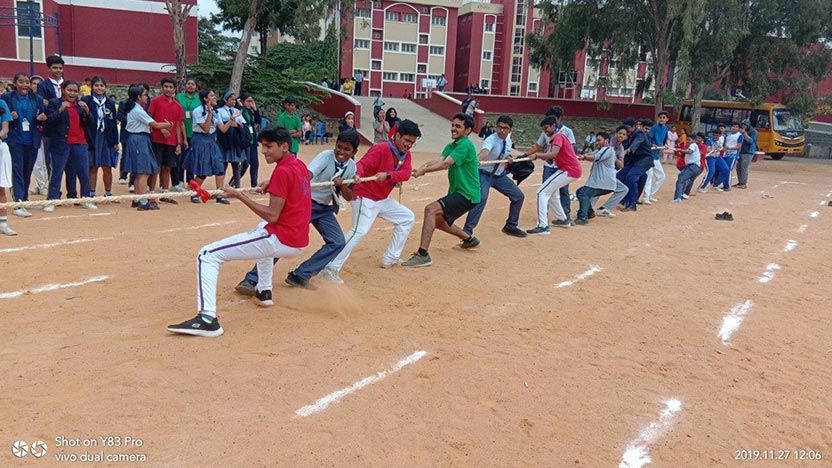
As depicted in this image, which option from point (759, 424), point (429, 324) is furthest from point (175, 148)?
point (759, 424)

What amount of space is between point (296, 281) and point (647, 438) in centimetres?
354

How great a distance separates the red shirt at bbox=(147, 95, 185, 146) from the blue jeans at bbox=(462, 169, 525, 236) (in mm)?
4651

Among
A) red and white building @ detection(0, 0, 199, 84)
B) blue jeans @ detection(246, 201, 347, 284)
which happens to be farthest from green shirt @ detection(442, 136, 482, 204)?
red and white building @ detection(0, 0, 199, 84)

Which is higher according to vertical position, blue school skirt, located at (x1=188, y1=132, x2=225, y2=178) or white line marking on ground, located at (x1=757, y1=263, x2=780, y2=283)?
blue school skirt, located at (x1=188, y1=132, x2=225, y2=178)

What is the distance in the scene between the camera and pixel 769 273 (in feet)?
25.3

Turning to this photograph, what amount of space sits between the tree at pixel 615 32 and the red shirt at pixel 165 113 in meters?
23.5

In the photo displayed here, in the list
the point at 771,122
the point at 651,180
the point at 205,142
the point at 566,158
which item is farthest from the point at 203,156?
the point at 771,122

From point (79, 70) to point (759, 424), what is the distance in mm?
27139

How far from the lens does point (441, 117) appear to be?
32.3 m

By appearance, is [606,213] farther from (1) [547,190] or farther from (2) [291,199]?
(2) [291,199]

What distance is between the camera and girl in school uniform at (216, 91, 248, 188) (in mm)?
10453

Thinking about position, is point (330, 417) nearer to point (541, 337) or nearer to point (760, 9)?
point (541, 337)

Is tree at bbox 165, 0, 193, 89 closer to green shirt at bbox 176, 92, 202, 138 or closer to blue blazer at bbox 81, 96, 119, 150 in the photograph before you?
green shirt at bbox 176, 92, 202, 138

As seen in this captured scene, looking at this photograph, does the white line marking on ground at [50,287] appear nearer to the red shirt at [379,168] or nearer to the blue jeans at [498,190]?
the red shirt at [379,168]
